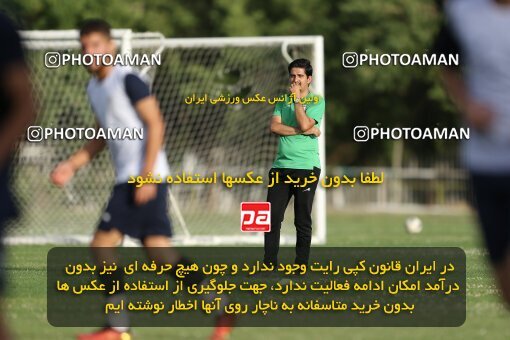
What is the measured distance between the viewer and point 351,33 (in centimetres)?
4025

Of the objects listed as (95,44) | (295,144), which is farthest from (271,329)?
(295,144)

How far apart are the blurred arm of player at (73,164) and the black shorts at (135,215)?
315mm

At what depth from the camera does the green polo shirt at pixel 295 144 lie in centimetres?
1256

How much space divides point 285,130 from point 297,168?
1.29 feet

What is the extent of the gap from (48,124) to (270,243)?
10.0m

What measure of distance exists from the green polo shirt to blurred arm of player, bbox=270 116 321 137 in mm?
40

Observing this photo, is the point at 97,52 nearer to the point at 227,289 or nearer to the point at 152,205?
the point at 152,205

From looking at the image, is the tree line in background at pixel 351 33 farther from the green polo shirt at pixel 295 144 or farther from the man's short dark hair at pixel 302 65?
the man's short dark hair at pixel 302 65

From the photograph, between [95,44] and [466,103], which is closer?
[466,103]

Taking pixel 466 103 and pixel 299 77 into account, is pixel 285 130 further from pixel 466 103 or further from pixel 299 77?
pixel 466 103

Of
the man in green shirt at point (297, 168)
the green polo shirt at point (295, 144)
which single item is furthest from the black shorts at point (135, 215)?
the green polo shirt at point (295, 144)

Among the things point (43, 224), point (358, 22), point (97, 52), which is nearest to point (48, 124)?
point (43, 224)

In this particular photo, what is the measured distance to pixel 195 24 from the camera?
4259cm

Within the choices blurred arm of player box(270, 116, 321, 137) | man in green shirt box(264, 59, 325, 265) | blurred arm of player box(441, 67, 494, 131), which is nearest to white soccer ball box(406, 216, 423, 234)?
man in green shirt box(264, 59, 325, 265)
